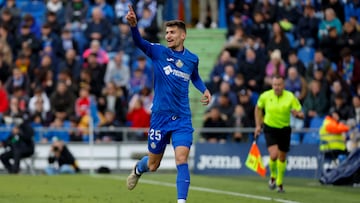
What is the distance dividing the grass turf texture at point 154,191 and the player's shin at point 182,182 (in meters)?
2.76

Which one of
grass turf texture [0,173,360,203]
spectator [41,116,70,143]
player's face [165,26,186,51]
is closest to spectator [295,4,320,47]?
grass turf texture [0,173,360,203]

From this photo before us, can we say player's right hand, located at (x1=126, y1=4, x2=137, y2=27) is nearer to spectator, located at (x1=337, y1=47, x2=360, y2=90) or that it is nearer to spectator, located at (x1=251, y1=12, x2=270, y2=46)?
spectator, located at (x1=337, y1=47, x2=360, y2=90)

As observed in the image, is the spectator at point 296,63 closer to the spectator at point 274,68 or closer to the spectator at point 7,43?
the spectator at point 274,68

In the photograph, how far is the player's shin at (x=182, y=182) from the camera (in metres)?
13.8

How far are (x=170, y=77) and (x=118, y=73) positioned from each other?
600 inches

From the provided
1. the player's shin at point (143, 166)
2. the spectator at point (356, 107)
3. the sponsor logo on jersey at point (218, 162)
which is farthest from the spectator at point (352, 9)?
the player's shin at point (143, 166)

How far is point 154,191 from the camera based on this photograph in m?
19.4

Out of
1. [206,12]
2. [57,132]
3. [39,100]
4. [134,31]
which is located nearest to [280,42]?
[206,12]

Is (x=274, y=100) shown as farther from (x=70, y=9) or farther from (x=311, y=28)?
(x=70, y=9)

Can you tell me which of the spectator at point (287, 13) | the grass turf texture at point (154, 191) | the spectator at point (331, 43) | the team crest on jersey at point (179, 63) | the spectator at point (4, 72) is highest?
the spectator at point (287, 13)

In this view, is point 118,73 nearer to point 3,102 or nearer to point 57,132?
point 57,132

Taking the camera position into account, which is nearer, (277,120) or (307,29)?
(277,120)

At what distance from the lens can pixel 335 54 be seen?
2992cm

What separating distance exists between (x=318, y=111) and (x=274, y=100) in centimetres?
710
